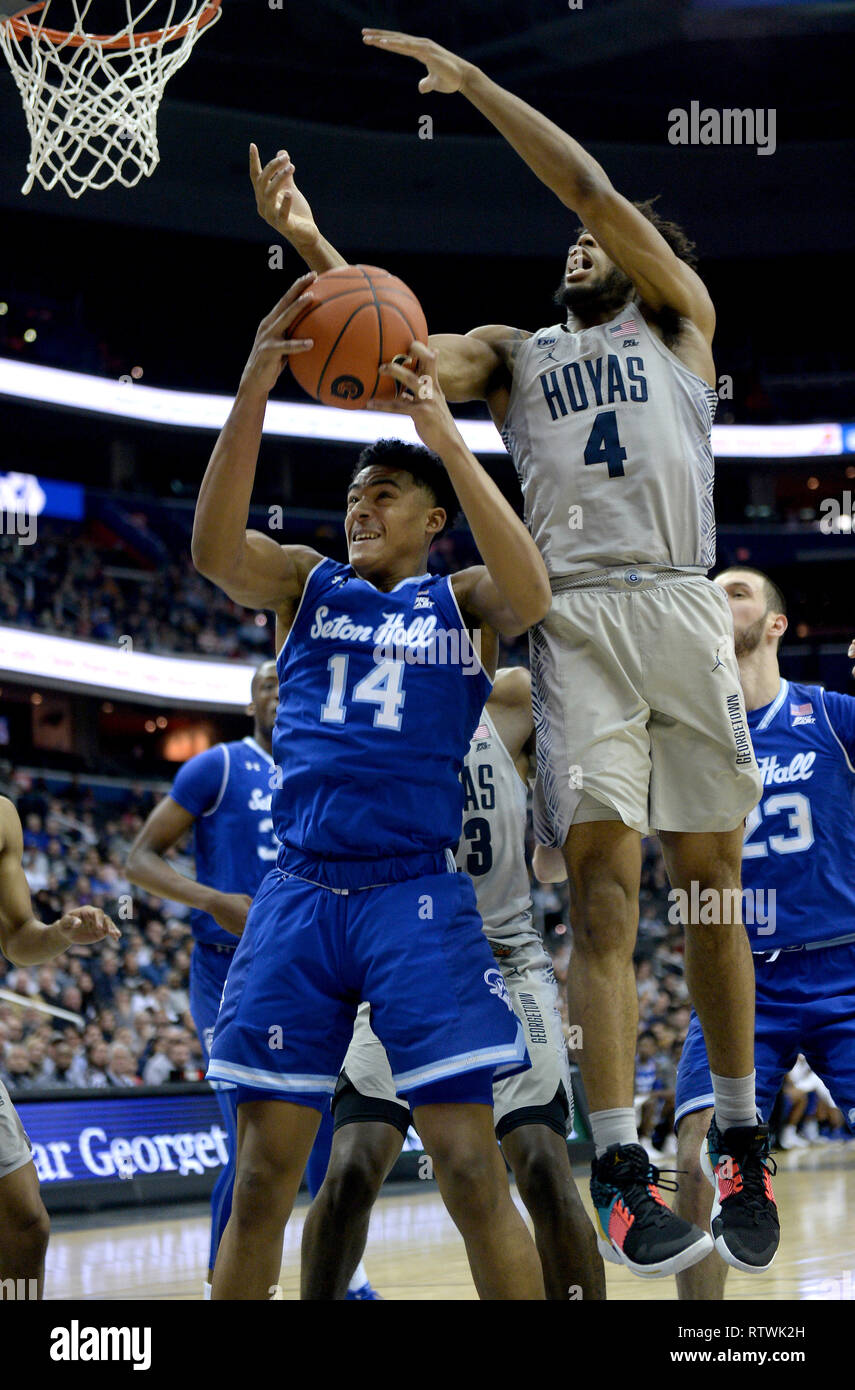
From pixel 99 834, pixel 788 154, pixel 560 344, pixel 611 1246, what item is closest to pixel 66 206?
pixel 99 834

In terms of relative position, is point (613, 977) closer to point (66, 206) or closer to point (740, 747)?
point (740, 747)

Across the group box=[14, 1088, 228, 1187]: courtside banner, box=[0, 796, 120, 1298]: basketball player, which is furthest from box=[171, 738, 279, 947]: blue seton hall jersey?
box=[14, 1088, 228, 1187]: courtside banner

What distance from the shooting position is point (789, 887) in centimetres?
560

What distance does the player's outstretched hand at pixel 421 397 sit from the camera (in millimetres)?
3846

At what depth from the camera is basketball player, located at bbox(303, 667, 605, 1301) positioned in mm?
4664

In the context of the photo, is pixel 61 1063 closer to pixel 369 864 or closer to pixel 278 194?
pixel 369 864

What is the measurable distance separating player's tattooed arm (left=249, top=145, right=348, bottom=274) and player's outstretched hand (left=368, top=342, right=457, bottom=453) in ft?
1.83

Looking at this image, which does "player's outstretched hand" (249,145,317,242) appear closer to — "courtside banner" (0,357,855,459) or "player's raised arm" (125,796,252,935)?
"player's raised arm" (125,796,252,935)

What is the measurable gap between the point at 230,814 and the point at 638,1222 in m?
3.66

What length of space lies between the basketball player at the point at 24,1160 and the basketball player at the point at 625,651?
62.0 inches

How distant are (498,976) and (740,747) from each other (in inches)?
39.7

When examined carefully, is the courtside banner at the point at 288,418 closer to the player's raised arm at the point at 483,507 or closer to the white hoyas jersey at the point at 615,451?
the white hoyas jersey at the point at 615,451

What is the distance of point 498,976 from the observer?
3.91m
